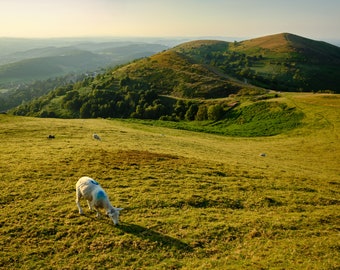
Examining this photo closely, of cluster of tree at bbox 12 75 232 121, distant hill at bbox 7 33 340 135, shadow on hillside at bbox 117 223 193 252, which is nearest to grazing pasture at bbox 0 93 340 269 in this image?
shadow on hillside at bbox 117 223 193 252

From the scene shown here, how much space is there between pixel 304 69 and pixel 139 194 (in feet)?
646

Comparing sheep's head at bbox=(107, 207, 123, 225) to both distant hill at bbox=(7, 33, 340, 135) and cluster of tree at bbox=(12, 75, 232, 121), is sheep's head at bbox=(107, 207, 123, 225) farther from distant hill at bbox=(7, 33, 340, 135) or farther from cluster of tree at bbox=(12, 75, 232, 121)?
cluster of tree at bbox=(12, 75, 232, 121)

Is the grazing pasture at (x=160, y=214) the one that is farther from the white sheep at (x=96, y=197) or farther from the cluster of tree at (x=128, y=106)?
the cluster of tree at (x=128, y=106)

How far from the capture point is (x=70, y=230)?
15000 mm

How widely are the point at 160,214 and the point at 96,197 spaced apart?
13.9 feet

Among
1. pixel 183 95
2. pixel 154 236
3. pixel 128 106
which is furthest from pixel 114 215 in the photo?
pixel 183 95

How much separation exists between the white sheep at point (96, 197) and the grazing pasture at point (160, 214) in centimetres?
53

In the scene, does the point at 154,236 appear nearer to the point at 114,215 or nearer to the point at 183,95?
the point at 114,215

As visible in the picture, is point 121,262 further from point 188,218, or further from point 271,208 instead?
point 271,208

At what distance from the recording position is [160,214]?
17.4 m

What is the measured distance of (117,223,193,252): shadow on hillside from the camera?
46.9ft

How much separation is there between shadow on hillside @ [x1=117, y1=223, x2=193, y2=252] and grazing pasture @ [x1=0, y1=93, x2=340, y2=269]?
5 cm

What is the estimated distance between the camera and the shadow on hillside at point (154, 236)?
14.3m

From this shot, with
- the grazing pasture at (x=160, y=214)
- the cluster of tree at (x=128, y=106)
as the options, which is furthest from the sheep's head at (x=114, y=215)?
the cluster of tree at (x=128, y=106)
